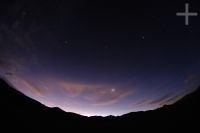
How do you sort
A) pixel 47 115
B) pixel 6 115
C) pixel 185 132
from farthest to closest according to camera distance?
1. pixel 47 115
2. pixel 6 115
3. pixel 185 132

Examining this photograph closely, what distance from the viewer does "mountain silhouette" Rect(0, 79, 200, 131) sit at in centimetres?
4775

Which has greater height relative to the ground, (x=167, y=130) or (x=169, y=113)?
(x=169, y=113)

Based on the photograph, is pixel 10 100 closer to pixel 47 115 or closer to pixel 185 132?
pixel 47 115

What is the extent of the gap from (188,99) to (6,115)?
4570cm

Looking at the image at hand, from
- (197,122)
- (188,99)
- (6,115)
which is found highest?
(188,99)

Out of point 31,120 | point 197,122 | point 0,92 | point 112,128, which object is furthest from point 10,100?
point 197,122

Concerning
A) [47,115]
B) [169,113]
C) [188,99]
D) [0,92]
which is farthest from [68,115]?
[188,99]

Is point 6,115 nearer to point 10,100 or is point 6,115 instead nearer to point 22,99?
point 10,100

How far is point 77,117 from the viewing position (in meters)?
66.5

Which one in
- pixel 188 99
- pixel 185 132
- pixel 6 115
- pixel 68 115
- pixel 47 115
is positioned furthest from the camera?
pixel 68 115

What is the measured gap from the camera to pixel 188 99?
5591 centimetres

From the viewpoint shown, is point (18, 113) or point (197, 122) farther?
point (18, 113)

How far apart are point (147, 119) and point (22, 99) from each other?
36.9 m

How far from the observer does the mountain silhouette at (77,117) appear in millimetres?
47750
